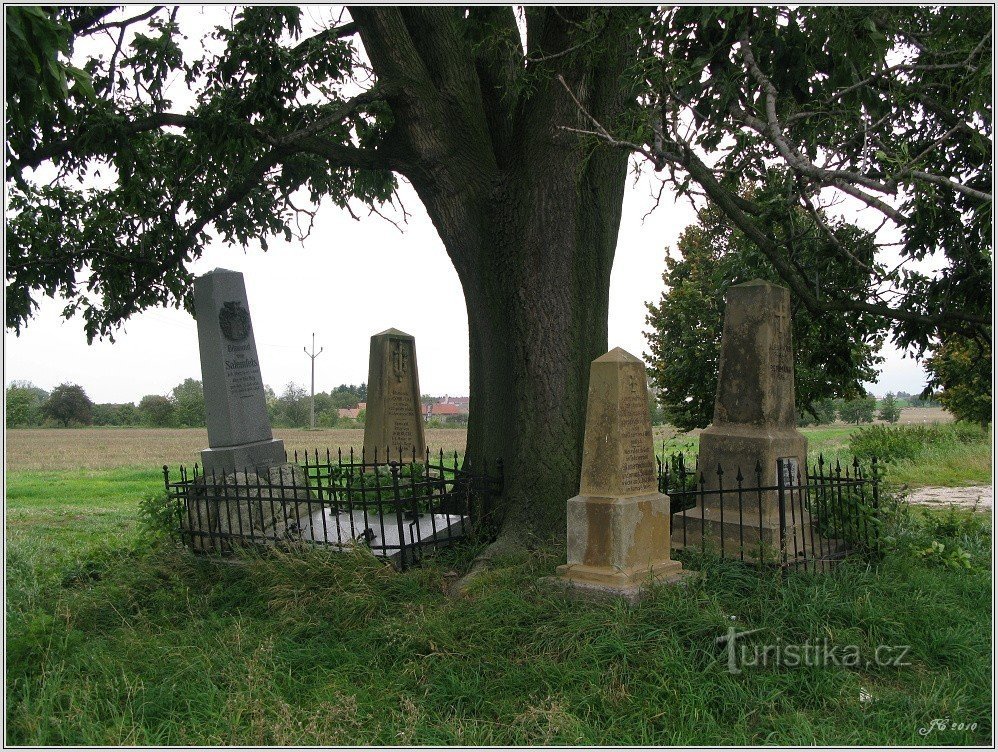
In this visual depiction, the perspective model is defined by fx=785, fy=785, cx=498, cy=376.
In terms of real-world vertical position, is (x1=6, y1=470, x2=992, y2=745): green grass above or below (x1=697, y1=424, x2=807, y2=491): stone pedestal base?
below

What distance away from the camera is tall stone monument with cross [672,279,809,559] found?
782cm

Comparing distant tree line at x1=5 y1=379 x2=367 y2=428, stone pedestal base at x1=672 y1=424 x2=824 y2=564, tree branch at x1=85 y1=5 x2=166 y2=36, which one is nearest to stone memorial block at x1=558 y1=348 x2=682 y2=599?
stone pedestal base at x1=672 y1=424 x2=824 y2=564

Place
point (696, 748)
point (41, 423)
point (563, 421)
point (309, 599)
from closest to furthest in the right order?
1. point (696, 748)
2. point (309, 599)
3. point (563, 421)
4. point (41, 423)

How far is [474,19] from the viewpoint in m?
7.88

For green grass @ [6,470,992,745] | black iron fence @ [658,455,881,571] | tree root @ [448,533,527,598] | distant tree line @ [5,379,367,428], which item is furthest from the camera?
distant tree line @ [5,379,367,428]

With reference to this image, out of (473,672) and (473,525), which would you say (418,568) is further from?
(473,672)

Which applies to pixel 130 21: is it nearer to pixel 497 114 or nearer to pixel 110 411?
pixel 497 114

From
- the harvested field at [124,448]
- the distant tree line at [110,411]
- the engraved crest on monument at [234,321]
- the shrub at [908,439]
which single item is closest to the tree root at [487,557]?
the engraved crest on monument at [234,321]

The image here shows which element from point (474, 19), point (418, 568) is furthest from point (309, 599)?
point (474, 19)

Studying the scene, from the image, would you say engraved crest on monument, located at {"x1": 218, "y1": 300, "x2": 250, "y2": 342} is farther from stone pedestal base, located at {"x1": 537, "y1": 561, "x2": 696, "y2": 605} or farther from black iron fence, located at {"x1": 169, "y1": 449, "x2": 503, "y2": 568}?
stone pedestal base, located at {"x1": 537, "y1": 561, "x2": 696, "y2": 605}

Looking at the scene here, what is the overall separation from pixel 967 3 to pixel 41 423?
51.4m

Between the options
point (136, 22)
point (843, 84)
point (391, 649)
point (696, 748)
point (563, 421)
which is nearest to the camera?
point (696, 748)

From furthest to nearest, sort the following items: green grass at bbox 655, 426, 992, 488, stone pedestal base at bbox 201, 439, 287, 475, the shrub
Answer: the shrub
green grass at bbox 655, 426, 992, 488
stone pedestal base at bbox 201, 439, 287, 475

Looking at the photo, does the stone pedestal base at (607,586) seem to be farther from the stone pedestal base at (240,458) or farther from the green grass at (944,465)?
the green grass at (944,465)
